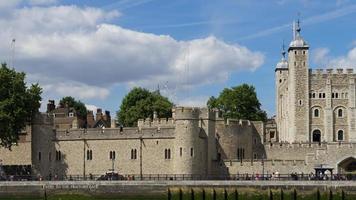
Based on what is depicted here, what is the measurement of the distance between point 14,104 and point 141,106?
2583 cm

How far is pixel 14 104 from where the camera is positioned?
8256 cm

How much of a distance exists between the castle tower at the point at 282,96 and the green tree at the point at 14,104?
3406 cm

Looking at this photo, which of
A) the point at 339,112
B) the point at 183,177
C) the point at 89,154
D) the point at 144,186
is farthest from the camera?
the point at 339,112

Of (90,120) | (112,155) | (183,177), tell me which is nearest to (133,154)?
(112,155)

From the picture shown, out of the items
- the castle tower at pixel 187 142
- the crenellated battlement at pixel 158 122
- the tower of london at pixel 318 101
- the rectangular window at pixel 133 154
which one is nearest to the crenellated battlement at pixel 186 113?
the castle tower at pixel 187 142

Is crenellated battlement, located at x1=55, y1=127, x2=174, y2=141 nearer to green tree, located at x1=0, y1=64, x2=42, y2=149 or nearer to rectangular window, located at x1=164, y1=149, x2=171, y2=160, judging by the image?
rectangular window, located at x1=164, y1=149, x2=171, y2=160

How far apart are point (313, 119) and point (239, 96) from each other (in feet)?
45.9

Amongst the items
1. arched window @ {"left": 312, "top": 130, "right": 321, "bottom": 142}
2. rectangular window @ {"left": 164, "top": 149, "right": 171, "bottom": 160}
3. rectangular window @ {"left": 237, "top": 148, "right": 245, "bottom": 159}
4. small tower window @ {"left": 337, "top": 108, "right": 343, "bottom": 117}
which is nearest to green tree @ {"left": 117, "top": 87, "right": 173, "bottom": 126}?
arched window @ {"left": 312, "top": 130, "right": 321, "bottom": 142}

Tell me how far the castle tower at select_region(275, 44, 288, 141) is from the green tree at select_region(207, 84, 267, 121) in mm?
2819

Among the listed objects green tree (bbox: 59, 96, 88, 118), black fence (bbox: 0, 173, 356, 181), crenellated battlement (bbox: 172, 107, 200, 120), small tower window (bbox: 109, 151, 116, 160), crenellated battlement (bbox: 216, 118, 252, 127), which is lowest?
black fence (bbox: 0, 173, 356, 181)

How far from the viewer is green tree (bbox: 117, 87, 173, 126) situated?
105188 mm

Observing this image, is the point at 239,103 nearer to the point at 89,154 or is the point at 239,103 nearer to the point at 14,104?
the point at 89,154

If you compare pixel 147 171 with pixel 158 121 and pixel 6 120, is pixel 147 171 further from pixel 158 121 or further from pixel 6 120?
pixel 6 120

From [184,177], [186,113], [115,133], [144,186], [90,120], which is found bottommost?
[144,186]
